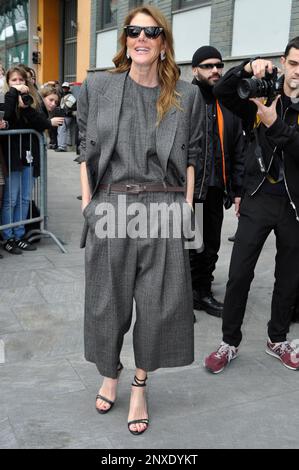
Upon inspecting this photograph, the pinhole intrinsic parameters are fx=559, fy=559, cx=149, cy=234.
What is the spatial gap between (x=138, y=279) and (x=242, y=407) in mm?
935

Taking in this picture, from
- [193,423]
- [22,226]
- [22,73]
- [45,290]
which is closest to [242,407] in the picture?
[193,423]

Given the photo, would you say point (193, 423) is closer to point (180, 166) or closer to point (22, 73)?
point (180, 166)

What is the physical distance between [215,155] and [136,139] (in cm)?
154

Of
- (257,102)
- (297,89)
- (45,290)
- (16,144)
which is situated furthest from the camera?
(16,144)

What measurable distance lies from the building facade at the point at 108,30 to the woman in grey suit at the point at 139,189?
19.7ft

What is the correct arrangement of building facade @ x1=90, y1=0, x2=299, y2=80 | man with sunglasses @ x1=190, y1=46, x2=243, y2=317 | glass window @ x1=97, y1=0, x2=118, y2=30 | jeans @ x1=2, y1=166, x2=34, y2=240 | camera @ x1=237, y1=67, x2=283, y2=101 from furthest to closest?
glass window @ x1=97, y1=0, x2=118, y2=30, building facade @ x1=90, y1=0, x2=299, y2=80, jeans @ x1=2, y1=166, x2=34, y2=240, man with sunglasses @ x1=190, y1=46, x2=243, y2=317, camera @ x1=237, y1=67, x2=283, y2=101

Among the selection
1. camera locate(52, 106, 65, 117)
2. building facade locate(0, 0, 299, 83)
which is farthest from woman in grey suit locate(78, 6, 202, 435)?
building facade locate(0, 0, 299, 83)

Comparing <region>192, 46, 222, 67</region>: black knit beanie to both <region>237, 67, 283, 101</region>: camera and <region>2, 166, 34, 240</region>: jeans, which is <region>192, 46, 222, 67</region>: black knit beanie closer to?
<region>237, 67, 283, 101</region>: camera

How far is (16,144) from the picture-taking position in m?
5.76

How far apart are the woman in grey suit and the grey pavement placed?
0.21m

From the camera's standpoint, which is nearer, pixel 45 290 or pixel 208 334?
pixel 208 334

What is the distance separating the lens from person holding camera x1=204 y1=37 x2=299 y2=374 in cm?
304

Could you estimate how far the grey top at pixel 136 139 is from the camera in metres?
2.59

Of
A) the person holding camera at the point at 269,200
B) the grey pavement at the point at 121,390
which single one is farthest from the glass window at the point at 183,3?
the person holding camera at the point at 269,200
